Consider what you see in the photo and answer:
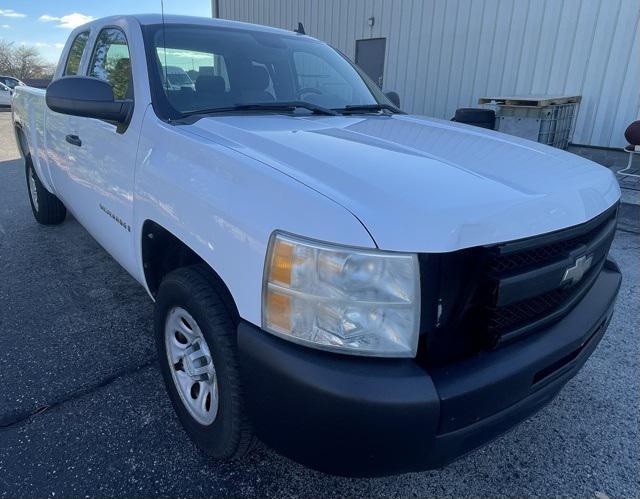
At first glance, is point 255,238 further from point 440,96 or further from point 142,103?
point 440,96

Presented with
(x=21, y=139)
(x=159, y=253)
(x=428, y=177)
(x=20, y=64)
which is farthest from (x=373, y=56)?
(x=20, y=64)

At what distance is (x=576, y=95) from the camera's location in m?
7.18

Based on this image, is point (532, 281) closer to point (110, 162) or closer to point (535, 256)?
point (535, 256)

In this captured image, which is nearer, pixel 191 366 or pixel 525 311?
pixel 525 311

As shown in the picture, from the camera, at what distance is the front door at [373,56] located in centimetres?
955

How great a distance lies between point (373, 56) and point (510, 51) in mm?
3029

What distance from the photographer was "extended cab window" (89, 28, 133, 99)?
248cm

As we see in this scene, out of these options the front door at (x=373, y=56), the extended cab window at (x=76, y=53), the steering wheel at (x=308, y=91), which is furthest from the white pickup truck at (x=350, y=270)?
the front door at (x=373, y=56)

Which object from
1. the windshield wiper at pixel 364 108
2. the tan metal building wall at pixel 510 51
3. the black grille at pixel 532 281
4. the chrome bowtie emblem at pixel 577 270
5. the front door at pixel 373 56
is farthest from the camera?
the front door at pixel 373 56

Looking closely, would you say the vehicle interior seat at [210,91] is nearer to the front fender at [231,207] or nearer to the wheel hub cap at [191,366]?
the front fender at [231,207]

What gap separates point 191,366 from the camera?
1864 mm

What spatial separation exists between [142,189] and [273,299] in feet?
3.43

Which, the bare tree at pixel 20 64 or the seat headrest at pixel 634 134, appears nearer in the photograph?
the seat headrest at pixel 634 134

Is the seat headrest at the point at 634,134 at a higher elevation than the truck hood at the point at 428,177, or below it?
below
